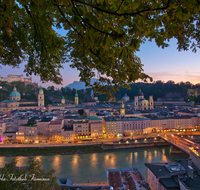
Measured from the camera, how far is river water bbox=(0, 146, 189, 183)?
990cm

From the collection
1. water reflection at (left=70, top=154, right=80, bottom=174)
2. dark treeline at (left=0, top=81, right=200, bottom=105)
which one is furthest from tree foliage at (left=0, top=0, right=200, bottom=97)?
dark treeline at (left=0, top=81, right=200, bottom=105)

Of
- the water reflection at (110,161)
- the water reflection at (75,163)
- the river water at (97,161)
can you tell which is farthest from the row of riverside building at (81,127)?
the water reflection at (110,161)

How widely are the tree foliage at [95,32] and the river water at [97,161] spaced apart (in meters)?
8.88

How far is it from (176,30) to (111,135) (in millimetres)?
18150

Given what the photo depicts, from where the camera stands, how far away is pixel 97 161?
39.5 ft

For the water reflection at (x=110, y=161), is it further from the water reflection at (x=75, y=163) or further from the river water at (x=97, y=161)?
the water reflection at (x=75, y=163)

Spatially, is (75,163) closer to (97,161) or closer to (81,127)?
(97,161)

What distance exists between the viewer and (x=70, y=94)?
4994cm

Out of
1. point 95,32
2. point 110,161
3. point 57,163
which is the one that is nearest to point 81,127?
point 57,163

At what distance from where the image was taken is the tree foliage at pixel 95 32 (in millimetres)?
875

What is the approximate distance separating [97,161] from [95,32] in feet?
40.6

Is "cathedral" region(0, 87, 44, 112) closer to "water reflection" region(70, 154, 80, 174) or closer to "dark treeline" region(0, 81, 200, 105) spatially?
"dark treeline" region(0, 81, 200, 105)

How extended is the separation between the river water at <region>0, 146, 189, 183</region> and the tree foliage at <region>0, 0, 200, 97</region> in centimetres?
888

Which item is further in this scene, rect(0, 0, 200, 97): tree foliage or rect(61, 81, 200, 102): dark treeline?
rect(61, 81, 200, 102): dark treeline
